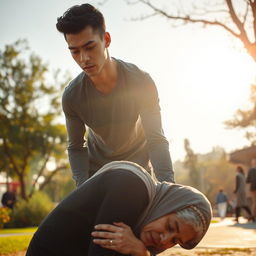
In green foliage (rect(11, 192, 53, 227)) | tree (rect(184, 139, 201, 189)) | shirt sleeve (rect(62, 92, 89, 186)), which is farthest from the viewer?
tree (rect(184, 139, 201, 189))

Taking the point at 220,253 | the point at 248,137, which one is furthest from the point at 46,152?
the point at 220,253

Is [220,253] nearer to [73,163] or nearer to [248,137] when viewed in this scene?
[73,163]

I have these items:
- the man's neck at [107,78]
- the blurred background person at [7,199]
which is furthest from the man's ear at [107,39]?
the blurred background person at [7,199]

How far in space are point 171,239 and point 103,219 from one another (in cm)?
40

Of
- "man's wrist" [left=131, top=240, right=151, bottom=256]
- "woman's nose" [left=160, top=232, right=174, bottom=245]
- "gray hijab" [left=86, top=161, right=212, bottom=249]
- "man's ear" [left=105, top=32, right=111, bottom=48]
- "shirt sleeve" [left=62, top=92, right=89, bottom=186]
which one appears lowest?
"man's wrist" [left=131, top=240, right=151, bottom=256]

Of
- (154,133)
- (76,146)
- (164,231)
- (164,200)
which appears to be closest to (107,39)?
(154,133)

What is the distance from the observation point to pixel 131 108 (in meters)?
3.34

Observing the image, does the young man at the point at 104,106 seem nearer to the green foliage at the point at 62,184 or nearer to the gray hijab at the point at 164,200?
the gray hijab at the point at 164,200

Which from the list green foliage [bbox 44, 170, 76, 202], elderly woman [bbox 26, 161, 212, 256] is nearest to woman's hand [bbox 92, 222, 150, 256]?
elderly woman [bbox 26, 161, 212, 256]

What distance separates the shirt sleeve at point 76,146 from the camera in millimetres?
3416

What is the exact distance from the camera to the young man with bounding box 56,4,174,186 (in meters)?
2.91

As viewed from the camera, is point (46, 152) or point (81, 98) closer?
point (81, 98)

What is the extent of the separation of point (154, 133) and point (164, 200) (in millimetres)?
1183

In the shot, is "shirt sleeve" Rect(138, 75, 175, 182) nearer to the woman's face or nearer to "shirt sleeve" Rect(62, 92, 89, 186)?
"shirt sleeve" Rect(62, 92, 89, 186)
